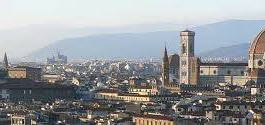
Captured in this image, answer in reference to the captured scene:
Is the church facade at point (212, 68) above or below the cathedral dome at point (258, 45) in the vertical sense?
below

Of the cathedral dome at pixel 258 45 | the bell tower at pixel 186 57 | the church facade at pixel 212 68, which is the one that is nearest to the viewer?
the cathedral dome at pixel 258 45

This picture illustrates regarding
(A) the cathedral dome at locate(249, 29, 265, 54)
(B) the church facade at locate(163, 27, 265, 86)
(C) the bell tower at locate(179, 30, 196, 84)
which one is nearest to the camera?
(A) the cathedral dome at locate(249, 29, 265, 54)

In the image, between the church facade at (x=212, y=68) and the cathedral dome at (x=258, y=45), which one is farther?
the church facade at (x=212, y=68)

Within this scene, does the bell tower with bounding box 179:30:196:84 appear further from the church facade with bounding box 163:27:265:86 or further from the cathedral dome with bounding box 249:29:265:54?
the cathedral dome with bounding box 249:29:265:54

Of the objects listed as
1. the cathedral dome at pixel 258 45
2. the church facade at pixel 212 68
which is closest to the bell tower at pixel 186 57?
the church facade at pixel 212 68

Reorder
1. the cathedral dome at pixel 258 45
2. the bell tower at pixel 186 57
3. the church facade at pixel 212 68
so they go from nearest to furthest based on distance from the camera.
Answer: the cathedral dome at pixel 258 45 → the church facade at pixel 212 68 → the bell tower at pixel 186 57

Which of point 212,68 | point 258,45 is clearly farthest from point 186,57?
point 258,45

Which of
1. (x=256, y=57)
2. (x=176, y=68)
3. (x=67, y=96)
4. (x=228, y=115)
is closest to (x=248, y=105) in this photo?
(x=228, y=115)

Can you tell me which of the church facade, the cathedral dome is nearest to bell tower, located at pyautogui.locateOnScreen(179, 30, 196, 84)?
the church facade

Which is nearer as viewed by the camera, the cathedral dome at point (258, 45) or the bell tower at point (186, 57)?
the cathedral dome at point (258, 45)

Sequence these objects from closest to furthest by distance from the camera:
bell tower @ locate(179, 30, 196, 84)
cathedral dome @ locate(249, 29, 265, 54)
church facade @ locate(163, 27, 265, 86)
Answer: cathedral dome @ locate(249, 29, 265, 54), church facade @ locate(163, 27, 265, 86), bell tower @ locate(179, 30, 196, 84)

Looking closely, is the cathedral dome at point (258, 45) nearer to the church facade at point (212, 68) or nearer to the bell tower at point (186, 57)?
the church facade at point (212, 68)

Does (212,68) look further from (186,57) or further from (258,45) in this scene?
(258,45)
